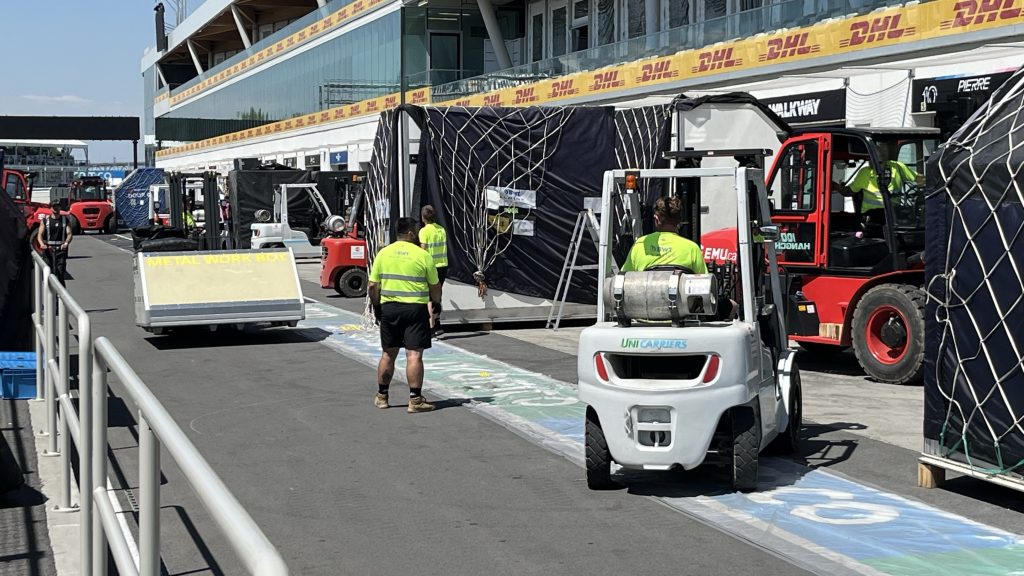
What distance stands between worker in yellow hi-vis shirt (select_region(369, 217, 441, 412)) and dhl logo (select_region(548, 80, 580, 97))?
78.5ft

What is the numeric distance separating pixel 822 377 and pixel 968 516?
6350 millimetres

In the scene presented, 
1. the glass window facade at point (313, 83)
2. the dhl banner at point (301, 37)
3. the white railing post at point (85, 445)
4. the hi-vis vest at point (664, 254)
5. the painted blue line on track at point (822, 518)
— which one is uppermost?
the dhl banner at point (301, 37)

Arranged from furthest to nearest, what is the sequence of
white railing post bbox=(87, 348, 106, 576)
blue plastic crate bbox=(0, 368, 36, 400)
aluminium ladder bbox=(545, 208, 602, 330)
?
1. aluminium ladder bbox=(545, 208, 602, 330)
2. blue plastic crate bbox=(0, 368, 36, 400)
3. white railing post bbox=(87, 348, 106, 576)

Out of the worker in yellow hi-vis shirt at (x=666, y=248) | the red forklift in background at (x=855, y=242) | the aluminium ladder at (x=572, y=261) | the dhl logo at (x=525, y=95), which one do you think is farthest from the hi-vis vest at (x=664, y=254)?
the dhl logo at (x=525, y=95)

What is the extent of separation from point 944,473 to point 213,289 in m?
11.1

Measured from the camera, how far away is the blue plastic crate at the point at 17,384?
10.0 meters

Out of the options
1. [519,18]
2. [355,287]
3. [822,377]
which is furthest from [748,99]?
[519,18]

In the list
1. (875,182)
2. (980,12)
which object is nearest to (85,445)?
(875,182)

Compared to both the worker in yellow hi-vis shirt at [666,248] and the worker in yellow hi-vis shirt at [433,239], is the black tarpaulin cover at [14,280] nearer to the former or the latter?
the worker in yellow hi-vis shirt at [666,248]

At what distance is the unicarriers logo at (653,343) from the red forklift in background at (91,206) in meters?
Result: 55.1

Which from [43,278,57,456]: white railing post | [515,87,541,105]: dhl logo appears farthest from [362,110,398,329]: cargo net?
[515,87,541,105]: dhl logo

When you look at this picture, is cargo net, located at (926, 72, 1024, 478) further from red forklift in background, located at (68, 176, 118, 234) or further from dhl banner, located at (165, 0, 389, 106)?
red forklift in background, located at (68, 176, 118, 234)

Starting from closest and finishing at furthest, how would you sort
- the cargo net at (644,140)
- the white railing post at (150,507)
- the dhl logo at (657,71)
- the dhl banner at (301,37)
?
the white railing post at (150,507), the cargo net at (644,140), the dhl logo at (657,71), the dhl banner at (301,37)

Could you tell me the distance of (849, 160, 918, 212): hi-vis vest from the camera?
13703 mm
